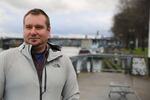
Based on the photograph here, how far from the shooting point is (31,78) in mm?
3852

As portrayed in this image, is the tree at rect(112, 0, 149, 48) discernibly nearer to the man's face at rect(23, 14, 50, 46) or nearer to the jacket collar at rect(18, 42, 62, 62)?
the jacket collar at rect(18, 42, 62, 62)

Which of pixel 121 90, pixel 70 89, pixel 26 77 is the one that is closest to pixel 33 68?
pixel 26 77

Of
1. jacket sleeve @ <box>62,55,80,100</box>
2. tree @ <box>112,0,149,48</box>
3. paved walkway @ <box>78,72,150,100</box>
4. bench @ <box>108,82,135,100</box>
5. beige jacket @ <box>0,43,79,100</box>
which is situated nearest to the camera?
beige jacket @ <box>0,43,79,100</box>

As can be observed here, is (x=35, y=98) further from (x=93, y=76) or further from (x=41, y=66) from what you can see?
(x=93, y=76)

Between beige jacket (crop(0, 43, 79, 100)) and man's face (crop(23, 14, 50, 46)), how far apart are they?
0.20ft

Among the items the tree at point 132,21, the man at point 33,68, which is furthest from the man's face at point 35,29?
the tree at point 132,21

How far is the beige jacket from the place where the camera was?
384 cm

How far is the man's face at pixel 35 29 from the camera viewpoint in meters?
3.93

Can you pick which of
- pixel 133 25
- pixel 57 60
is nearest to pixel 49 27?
pixel 57 60

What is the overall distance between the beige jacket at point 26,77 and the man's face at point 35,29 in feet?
0.20

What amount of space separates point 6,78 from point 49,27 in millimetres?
524

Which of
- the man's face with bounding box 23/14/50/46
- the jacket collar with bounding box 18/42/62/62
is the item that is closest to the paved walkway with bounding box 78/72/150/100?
the jacket collar with bounding box 18/42/62/62

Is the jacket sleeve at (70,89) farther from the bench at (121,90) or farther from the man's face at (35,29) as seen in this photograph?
the bench at (121,90)

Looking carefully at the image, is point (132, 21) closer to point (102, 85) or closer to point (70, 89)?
point (102, 85)
